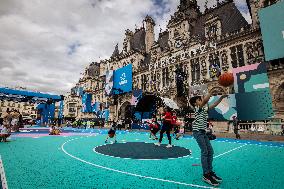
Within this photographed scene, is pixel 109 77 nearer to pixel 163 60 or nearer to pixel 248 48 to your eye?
pixel 163 60

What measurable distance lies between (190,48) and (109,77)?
15.7m

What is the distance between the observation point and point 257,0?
22.4 meters

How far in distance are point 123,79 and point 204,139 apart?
28.3 m

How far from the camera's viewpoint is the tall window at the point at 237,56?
23.0 metres

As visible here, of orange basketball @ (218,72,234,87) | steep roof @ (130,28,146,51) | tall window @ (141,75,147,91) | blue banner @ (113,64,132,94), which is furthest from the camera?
steep roof @ (130,28,146,51)

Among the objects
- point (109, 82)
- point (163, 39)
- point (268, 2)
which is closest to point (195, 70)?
point (268, 2)

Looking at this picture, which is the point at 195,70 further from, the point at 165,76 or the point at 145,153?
the point at 145,153

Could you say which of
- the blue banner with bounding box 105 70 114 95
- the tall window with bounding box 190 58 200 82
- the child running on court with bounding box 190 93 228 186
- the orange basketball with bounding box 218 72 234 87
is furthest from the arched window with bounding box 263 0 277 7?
the blue banner with bounding box 105 70 114 95

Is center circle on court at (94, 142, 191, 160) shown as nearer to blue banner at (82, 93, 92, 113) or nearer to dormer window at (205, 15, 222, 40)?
dormer window at (205, 15, 222, 40)

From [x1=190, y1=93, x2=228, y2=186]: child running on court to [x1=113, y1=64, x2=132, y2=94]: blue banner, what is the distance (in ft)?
85.7

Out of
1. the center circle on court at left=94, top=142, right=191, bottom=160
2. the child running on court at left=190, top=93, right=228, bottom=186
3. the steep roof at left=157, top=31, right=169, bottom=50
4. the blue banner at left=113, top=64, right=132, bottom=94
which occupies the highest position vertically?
the steep roof at left=157, top=31, right=169, bottom=50

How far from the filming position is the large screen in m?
17.3

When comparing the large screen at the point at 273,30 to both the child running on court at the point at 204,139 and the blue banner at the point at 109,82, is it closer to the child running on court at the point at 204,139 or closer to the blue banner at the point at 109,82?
the child running on court at the point at 204,139

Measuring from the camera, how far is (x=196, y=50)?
2753 cm
